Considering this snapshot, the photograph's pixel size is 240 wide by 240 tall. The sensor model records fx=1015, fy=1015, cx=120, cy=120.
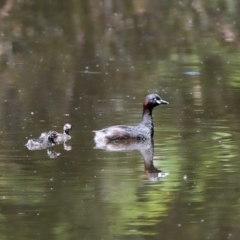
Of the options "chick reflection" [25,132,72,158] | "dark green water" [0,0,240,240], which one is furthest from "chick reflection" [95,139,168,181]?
"chick reflection" [25,132,72,158]

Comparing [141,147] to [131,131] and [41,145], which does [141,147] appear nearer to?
[131,131]

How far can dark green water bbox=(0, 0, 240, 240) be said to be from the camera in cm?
795

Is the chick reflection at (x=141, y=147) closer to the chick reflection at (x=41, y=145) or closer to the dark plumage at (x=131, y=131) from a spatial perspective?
the dark plumage at (x=131, y=131)

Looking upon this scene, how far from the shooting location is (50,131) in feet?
36.9

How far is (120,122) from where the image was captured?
40.1 feet

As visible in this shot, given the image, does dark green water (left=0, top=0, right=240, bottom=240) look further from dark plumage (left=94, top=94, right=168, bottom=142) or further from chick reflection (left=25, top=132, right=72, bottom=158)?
dark plumage (left=94, top=94, right=168, bottom=142)

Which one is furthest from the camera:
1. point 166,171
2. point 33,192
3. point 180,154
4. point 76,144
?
point 76,144

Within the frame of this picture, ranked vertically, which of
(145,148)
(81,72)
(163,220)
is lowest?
(81,72)

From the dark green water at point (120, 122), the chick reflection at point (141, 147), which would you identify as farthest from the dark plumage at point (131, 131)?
the dark green water at point (120, 122)

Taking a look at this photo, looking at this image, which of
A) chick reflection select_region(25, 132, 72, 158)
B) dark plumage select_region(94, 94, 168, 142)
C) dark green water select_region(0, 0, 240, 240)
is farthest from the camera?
dark plumage select_region(94, 94, 168, 142)

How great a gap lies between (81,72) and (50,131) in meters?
5.71

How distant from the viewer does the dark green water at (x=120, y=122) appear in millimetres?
7949

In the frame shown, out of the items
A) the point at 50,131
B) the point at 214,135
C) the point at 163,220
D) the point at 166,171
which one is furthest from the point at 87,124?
the point at 163,220

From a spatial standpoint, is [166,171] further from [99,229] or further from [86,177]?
[99,229]
